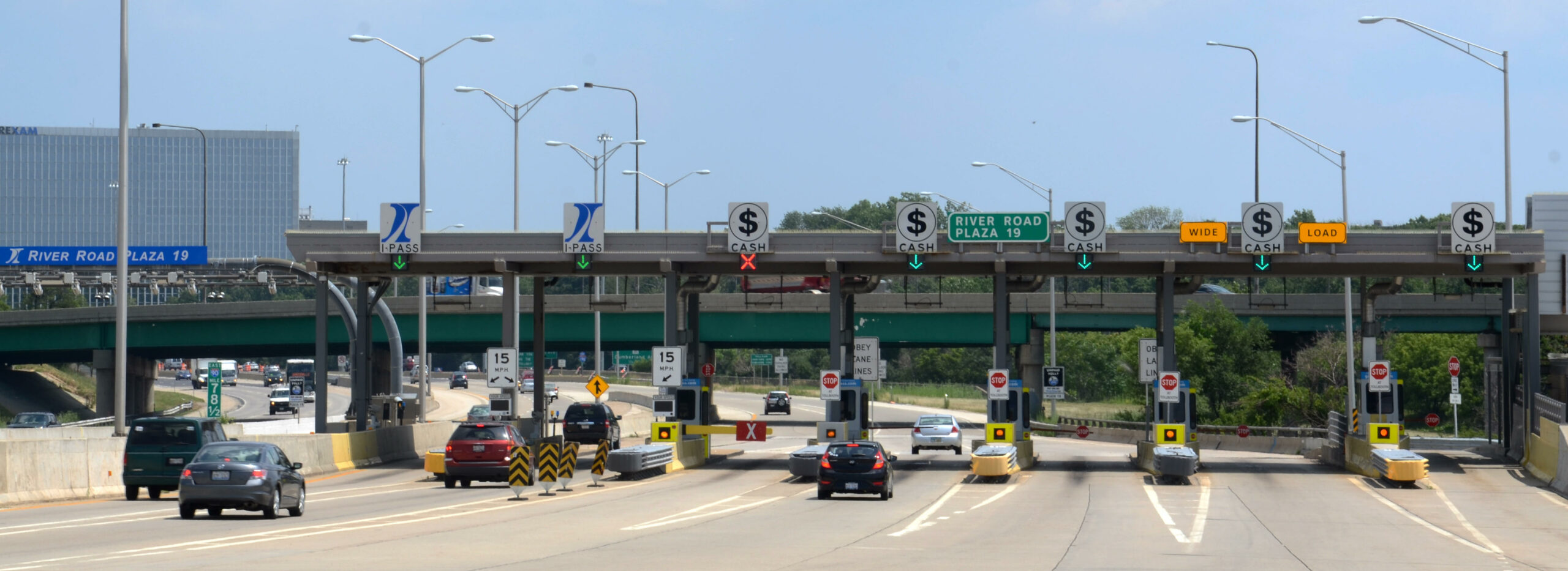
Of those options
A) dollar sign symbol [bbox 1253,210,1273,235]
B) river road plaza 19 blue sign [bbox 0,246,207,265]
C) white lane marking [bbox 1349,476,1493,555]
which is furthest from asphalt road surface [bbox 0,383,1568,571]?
river road plaza 19 blue sign [bbox 0,246,207,265]

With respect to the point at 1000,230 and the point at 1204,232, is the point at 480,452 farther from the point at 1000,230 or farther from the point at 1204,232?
the point at 1204,232

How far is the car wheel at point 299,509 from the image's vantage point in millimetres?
24703

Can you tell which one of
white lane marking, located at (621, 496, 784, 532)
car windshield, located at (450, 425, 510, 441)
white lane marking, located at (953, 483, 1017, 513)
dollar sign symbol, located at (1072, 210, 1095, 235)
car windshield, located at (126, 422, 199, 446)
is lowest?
white lane marking, located at (953, 483, 1017, 513)

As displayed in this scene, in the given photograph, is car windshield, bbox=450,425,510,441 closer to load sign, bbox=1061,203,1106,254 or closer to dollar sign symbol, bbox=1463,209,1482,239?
load sign, bbox=1061,203,1106,254

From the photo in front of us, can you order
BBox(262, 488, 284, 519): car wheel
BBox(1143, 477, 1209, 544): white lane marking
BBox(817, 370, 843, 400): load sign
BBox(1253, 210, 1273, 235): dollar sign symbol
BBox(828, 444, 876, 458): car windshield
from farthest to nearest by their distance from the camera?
BBox(817, 370, 843, 400): load sign < BBox(1253, 210, 1273, 235): dollar sign symbol < BBox(828, 444, 876, 458): car windshield < BBox(262, 488, 284, 519): car wheel < BBox(1143, 477, 1209, 544): white lane marking

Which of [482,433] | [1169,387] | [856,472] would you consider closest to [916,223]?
[1169,387]

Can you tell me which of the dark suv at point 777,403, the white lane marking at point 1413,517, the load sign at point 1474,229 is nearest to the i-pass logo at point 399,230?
the white lane marking at point 1413,517

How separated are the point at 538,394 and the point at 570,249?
682 cm

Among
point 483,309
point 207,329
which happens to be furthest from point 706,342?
point 207,329

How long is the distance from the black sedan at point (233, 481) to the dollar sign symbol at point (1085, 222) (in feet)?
82.3

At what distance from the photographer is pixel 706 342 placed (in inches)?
3250

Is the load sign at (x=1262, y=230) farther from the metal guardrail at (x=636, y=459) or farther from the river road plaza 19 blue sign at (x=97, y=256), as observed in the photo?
the river road plaza 19 blue sign at (x=97, y=256)

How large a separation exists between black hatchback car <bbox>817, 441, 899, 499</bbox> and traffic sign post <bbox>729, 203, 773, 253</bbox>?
12546 mm

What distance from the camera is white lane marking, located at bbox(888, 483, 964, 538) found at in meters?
23.7
